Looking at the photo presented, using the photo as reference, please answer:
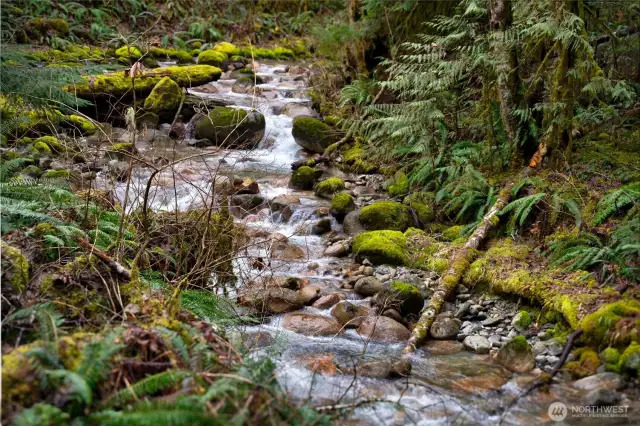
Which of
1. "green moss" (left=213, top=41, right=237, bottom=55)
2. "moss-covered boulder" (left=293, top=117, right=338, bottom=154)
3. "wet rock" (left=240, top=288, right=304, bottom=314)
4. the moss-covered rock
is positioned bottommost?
"wet rock" (left=240, top=288, right=304, bottom=314)

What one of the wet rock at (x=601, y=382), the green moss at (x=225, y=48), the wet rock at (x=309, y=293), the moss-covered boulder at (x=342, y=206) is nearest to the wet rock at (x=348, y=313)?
the wet rock at (x=309, y=293)

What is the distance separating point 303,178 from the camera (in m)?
10.7

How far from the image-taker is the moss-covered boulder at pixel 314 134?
40.4 feet

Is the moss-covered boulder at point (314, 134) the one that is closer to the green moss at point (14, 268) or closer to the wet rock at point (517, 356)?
the wet rock at point (517, 356)

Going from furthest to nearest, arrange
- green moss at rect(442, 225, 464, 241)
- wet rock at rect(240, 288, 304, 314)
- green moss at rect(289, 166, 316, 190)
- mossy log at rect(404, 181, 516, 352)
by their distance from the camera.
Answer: green moss at rect(289, 166, 316, 190) < green moss at rect(442, 225, 464, 241) < wet rock at rect(240, 288, 304, 314) < mossy log at rect(404, 181, 516, 352)

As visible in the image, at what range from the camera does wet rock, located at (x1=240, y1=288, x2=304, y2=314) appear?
5854 millimetres

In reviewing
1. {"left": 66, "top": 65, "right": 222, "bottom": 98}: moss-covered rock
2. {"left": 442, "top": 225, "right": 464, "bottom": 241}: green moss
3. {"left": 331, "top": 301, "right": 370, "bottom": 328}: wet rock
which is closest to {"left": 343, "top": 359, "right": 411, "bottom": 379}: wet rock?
{"left": 331, "top": 301, "right": 370, "bottom": 328}: wet rock

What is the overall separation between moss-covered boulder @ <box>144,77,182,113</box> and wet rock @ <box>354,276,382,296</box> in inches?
320

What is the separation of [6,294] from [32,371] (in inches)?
40.7

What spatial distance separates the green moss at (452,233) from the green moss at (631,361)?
333 cm

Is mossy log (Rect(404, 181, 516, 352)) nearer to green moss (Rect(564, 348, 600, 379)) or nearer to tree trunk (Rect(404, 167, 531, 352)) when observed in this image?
tree trunk (Rect(404, 167, 531, 352))

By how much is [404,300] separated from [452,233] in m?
2.04

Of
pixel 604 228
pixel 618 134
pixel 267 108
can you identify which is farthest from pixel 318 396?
A: pixel 267 108

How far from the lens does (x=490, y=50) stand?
8.27 m
